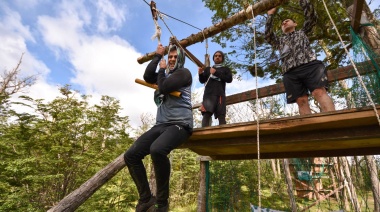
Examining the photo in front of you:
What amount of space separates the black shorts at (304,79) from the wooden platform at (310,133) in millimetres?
606

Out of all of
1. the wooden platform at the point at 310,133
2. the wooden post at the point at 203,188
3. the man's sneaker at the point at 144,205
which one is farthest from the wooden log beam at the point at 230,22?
the man's sneaker at the point at 144,205

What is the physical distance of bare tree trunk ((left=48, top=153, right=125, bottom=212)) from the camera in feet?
10.8

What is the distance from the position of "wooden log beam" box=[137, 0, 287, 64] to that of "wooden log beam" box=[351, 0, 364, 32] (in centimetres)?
76

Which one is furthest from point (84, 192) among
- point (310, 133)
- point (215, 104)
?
point (310, 133)

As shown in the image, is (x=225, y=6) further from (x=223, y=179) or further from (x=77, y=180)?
(x=77, y=180)

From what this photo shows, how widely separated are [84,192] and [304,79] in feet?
11.3

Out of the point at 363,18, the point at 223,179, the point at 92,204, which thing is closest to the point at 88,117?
the point at 92,204

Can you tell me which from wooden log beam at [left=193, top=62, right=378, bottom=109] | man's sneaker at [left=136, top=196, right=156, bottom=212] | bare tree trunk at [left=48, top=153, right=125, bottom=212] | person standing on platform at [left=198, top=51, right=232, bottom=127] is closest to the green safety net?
wooden log beam at [left=193, top=62, right=378, bottom=109]

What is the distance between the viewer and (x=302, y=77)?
255cm

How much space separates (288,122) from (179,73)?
112 cm

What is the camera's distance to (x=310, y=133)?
2.03 m

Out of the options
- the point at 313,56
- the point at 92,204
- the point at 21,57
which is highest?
the point at 21,57

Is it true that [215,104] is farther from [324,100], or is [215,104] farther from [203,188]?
[324,100]

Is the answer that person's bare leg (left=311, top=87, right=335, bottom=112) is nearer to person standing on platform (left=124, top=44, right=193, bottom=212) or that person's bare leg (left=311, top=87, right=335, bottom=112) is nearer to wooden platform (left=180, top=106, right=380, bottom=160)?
wooden platform (left=180, top=106, right=380, bottom=160)
